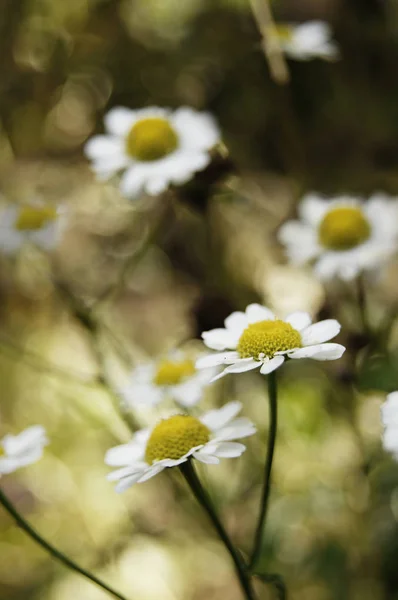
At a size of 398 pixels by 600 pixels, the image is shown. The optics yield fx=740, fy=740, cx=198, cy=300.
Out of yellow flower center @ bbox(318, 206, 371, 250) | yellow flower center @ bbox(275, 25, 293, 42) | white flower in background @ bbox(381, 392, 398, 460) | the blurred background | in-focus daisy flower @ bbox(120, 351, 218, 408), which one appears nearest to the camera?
white flower in background @ bbox(381, 392, 398, 460)

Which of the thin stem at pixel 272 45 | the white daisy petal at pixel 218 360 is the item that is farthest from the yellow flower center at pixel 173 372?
the thin stem at pixel 272 45

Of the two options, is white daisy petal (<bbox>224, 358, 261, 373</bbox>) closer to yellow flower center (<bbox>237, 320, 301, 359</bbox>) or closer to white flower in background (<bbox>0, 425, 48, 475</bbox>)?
yellow flower center (<bbox>237, 320, 301, 359</bbox>)

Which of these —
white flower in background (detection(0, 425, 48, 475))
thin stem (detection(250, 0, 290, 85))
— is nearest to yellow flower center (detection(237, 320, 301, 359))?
white flower in background (detection(0, 425, 48, 475))

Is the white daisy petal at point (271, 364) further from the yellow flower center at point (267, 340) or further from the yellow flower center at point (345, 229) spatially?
the yellow flower center at point (345, 229)

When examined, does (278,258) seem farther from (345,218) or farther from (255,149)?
(345,218)

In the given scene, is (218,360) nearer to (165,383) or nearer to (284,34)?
(165,383)

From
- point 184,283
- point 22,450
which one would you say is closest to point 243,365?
point 22,450

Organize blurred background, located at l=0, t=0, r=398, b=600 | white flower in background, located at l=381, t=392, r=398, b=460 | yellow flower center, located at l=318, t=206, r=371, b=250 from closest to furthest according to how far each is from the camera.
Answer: white flower in background, located at l=381, t=392, r=398, b=460, yellow flower center, located at l=318, t=206, r=371, b=250, blurred background, located at l=0, t=0, r=398, b=600
